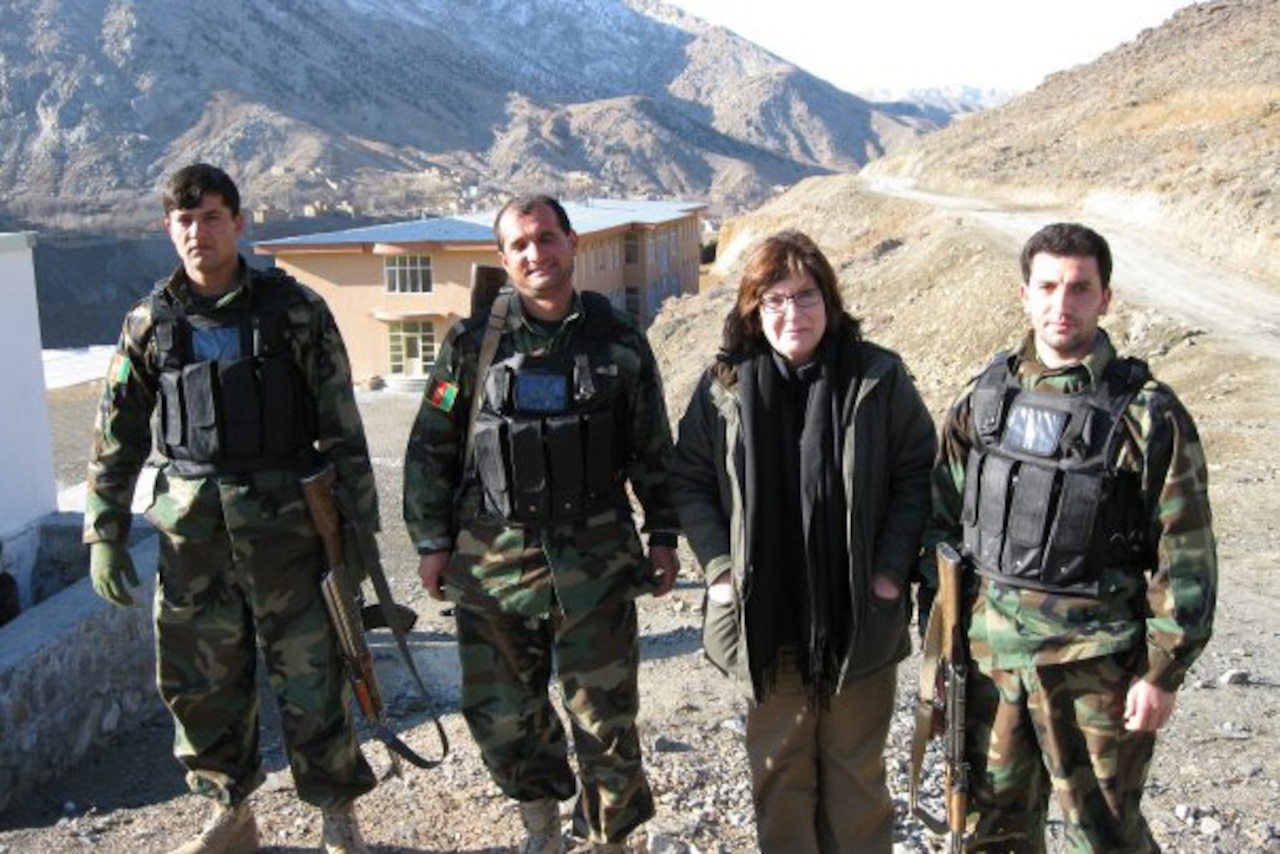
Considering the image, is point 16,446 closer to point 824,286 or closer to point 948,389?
point 824,286

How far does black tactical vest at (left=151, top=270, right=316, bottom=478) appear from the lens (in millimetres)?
3396

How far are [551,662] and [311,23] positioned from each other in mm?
120035

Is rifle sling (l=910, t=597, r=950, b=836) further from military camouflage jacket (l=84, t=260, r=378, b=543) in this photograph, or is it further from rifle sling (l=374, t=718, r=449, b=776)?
military camouflage jacket (l=84, t=260, r=378, b=543)

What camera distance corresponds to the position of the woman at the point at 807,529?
2.91m

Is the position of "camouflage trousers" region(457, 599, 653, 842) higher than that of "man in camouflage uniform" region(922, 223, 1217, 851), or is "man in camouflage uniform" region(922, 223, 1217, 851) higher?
"man in camouflage uniform" region(922, 223, 1217, 851)

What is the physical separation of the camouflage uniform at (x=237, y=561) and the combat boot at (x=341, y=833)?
0.06 m

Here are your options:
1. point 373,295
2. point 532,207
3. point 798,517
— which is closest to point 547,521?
point 798,517

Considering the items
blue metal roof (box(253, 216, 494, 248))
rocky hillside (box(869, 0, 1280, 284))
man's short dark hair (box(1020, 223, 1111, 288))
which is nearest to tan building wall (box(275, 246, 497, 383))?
blue metal roof (box(253, 216, 494, 248))

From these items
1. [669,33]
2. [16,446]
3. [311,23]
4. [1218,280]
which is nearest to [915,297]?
[1218,280]

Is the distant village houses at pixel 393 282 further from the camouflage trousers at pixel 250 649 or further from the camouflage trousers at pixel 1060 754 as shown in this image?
the camouflage trousers at pixel 1060 754

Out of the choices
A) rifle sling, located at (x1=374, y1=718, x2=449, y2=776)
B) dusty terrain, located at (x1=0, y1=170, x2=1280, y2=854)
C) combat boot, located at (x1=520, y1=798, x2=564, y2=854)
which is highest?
rifle sling, located at (x1=374, y1=718, x2=449, y2=776)

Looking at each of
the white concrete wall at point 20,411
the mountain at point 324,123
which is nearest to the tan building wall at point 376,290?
the white concrete wall at point 20,411

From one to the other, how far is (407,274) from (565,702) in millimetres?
27400

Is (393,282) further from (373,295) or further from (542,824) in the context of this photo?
(542,824)
